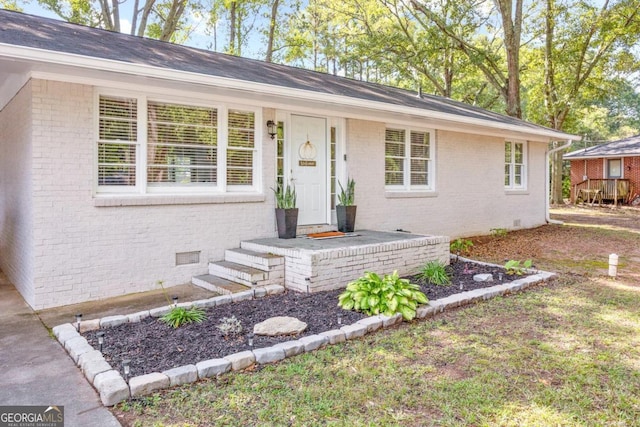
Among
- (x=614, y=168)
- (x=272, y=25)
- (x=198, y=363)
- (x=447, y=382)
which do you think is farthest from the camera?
(x=614, y=168)

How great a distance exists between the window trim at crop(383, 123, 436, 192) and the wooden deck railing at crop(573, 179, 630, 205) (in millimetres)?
13557

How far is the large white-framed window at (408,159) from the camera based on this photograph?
8.31m

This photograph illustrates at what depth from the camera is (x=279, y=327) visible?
3838mm

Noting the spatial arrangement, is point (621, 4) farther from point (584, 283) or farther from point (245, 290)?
point (245, 290)

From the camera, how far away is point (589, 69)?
1631cm

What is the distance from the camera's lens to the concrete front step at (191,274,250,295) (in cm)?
510

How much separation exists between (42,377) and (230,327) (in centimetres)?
139

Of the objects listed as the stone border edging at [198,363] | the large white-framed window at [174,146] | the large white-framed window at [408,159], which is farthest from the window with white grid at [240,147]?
the large white-framed window at [408,159]

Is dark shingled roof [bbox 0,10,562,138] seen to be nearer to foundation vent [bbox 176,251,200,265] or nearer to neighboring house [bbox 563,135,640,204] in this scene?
foundation vent [bbox 176,251,200,265]

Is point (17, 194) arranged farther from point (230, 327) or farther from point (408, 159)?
point (408, 159)

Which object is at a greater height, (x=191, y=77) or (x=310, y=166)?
(x=191, y=77)

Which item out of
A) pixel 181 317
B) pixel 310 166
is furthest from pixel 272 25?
pixel 181 317

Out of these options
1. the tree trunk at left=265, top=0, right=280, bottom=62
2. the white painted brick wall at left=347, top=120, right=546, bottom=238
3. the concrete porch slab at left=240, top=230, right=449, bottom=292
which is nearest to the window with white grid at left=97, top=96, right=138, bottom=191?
the concrete porch slab at left=240, top=230, right=449, bottom=292

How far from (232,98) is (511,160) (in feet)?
25.8
